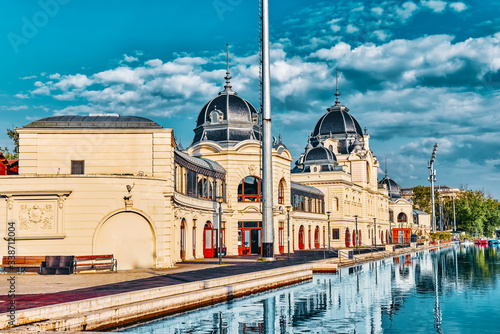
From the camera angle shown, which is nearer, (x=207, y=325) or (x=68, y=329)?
(x=68, y=329)

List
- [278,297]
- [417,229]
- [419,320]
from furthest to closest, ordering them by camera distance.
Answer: [417,229]
[278,297]
[419,320]

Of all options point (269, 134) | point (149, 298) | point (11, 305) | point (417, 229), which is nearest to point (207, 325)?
point (149, 298)

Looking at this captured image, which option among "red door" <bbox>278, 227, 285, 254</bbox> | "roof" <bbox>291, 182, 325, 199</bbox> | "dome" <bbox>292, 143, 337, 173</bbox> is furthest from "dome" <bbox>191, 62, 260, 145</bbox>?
"dome" <bbox>292, 143, 337, 173</bbox>

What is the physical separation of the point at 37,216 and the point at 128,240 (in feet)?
15.5

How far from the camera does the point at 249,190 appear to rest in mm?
52219

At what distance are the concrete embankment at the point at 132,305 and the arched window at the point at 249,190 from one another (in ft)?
82.6

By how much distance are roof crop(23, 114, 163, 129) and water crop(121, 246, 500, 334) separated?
12838 mm

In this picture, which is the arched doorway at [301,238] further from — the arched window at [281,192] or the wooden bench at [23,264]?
the wooden bench at [23,264]

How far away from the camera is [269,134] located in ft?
118

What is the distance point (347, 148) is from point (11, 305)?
7734cm

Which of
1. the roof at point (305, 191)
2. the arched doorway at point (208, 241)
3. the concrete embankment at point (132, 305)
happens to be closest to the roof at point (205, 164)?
the arched doorway at point (208, 241)

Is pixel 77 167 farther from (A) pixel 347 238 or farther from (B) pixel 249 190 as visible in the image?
(A) pixel 347 238

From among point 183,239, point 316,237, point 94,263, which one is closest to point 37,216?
point 94,263

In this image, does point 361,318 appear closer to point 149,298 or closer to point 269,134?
point 149,298
